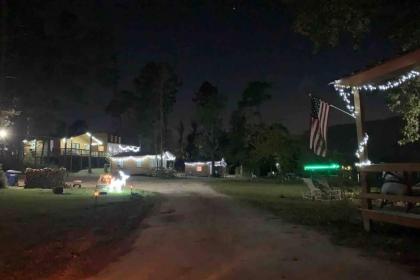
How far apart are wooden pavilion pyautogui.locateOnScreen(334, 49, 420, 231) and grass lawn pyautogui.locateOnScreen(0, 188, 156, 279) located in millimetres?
5585

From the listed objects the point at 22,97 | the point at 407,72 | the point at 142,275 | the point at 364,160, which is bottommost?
the point at 142,275

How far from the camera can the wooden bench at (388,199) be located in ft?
30.1

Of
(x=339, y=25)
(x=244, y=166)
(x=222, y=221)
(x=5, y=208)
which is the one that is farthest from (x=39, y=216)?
(x=244, y=166)

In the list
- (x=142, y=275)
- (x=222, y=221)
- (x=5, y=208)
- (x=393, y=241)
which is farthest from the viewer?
(x=5, y=208)

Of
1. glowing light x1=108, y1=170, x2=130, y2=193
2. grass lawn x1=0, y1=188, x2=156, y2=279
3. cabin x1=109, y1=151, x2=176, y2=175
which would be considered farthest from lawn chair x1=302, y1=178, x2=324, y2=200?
cabin x1=109, y1=151, x2=176, y2=175

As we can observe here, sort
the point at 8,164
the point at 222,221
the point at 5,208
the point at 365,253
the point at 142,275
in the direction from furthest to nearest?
1. the point at 8,164
2. the point at 5,208
3. the point at 222,221
4. the point at 365,253
5. the point at 142,275

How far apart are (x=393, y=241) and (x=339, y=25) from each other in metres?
5.01

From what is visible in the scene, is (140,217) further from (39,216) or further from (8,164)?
(8,164)

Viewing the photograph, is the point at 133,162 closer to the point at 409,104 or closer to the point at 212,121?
the point at 212,121

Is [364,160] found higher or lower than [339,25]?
lower

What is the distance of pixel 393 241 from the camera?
9.22m

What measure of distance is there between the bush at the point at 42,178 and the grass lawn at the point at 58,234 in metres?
11.7

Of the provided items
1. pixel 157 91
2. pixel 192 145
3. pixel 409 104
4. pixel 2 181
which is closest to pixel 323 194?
pixel 409 104

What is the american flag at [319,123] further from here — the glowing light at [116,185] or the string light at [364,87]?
the glowing light at [116,185]
